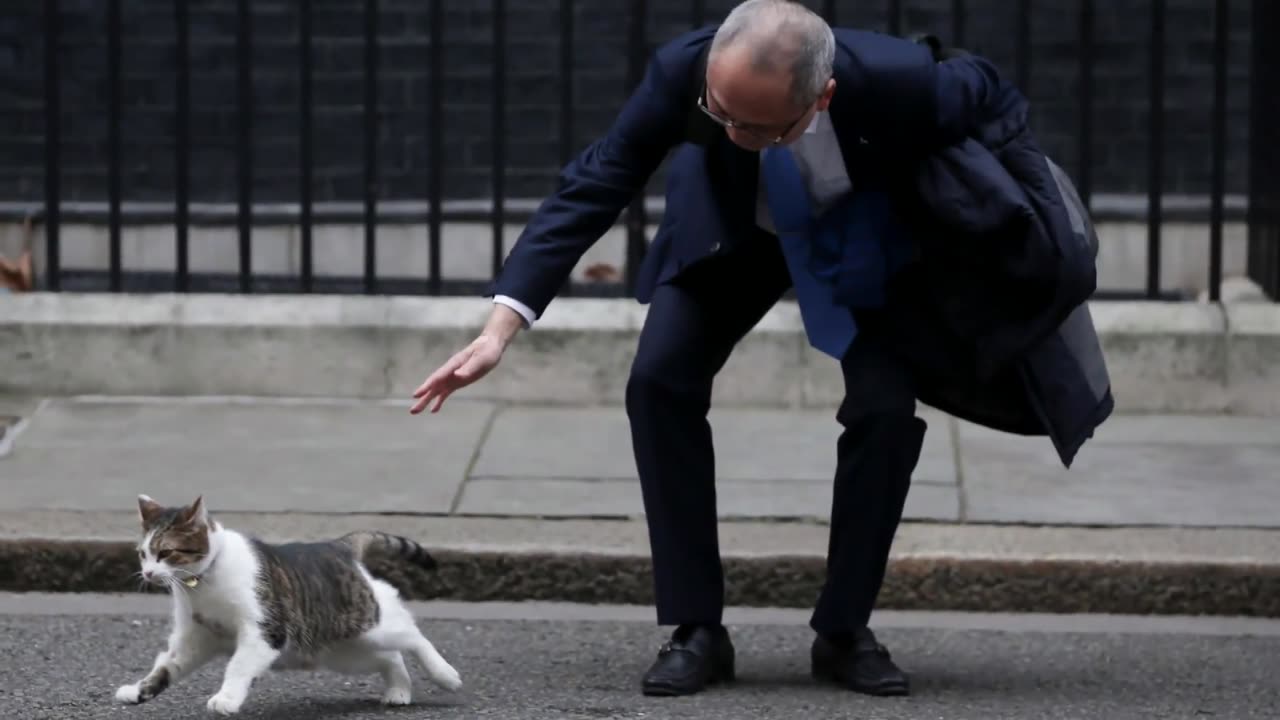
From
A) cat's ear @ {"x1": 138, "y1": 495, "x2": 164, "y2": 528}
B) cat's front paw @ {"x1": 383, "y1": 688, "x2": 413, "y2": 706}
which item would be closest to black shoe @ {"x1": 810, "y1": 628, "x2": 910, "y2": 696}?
cat's front paw @ {"x1": 383, "y1": 688, "x2": 413, "y2": 706}

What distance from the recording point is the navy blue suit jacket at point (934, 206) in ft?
15.4

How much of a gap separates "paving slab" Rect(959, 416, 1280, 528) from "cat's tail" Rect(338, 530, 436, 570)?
5.92 ft

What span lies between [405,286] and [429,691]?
328 centimetres

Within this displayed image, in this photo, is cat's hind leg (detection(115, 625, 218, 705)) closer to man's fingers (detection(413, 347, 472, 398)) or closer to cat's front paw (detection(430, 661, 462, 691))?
cat's front paw (detection(430, 661, 462, 691))

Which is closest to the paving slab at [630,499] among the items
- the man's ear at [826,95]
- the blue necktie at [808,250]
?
the blue necktie at [808,250]

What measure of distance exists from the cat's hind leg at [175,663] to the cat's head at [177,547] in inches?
5.1

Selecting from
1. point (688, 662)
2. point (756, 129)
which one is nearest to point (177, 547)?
point (688, 662)

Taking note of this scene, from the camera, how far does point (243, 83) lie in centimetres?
778

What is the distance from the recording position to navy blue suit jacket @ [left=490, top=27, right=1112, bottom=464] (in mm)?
4691

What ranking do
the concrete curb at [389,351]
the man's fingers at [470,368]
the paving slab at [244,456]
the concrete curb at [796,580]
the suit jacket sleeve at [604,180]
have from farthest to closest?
the concrete curb at [389,351] < the paving slab at [244,456] < the concrete curb at [796,580] < the suit jacket sleeve at [604,180] < the man's fingers at [470,368]

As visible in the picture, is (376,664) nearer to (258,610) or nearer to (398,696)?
(398,696)

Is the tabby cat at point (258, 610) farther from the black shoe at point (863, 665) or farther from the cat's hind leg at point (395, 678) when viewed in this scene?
the black shoe at point (863, 665)

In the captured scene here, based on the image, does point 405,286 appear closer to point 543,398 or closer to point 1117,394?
point 543,398

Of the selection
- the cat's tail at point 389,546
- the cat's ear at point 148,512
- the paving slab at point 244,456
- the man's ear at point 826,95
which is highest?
the man's ear at point 826,95
